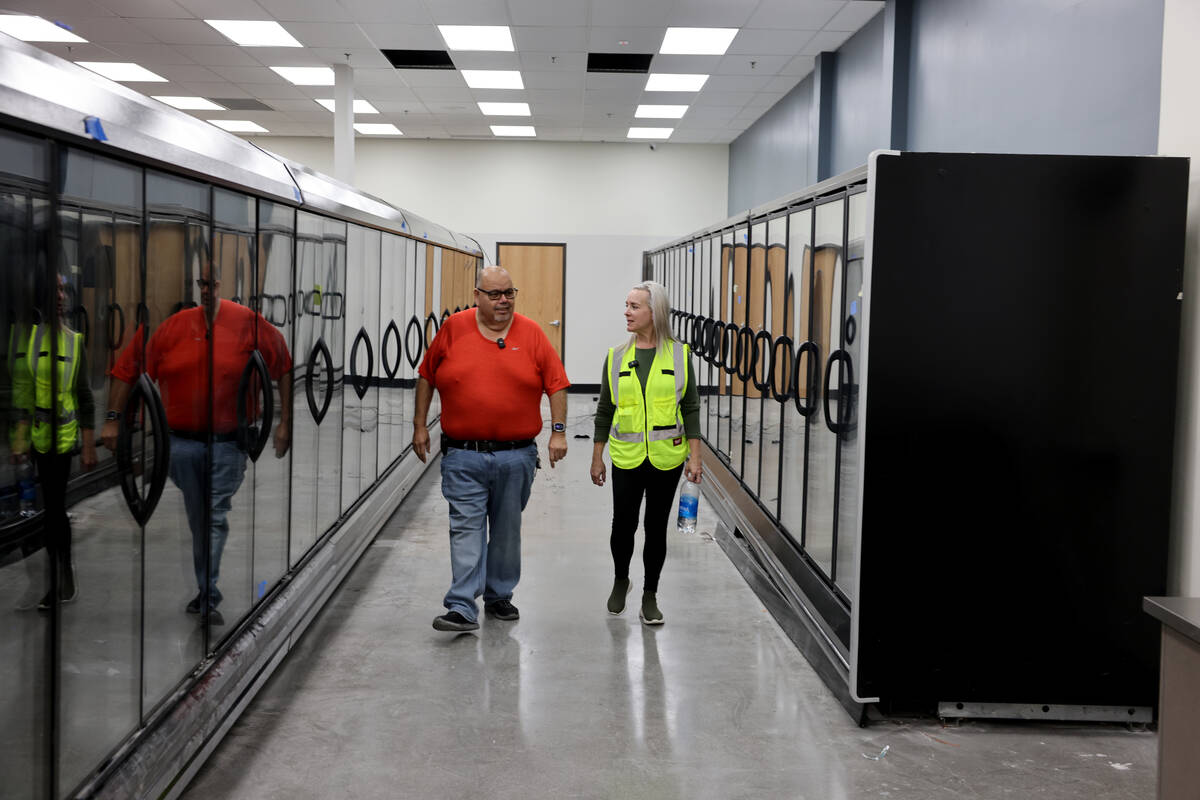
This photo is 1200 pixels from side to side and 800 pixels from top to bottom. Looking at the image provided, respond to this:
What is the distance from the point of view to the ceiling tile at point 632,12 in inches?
309

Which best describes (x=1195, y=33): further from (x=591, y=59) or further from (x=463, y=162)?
(x=463, y=162)

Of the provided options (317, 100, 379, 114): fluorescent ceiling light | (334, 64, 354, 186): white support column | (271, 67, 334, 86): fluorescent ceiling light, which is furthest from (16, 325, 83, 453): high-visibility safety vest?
(317, 100, 379, 114): fluorescent ceiling light

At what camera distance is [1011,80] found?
5633mm

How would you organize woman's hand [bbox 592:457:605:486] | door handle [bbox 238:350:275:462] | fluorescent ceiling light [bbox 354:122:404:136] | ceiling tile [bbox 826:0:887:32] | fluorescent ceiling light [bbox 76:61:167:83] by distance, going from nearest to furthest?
door handle [bbox 238:350:275:462] < woman's hand [bbox 592:457:605:486] < ceiling tile [bbox 826:0:887:32] < fluorescent ceiling light [bbox 76:61:167:83] < fluorescent ceiling light [bbox 354:122:404:136]

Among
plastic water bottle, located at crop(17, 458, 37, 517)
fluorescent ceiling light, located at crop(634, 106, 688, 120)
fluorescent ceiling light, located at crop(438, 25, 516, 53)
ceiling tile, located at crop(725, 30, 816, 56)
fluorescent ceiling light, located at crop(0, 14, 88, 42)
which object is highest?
fluorescent ceiling light, located at crop(634, 106, 688, 120)

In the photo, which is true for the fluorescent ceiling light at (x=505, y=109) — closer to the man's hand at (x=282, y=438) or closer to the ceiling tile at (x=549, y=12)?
the ceiling tile at (x=549, y=12)

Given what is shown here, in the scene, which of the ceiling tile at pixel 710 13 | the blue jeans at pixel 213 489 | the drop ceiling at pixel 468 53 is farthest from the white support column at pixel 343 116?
the blue jeans at pixel 213 489

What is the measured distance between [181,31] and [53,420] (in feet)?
25.6

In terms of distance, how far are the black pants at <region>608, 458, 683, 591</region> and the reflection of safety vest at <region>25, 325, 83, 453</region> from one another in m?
2.55

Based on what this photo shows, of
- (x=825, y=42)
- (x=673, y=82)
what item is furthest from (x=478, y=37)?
(x=825, y=42)

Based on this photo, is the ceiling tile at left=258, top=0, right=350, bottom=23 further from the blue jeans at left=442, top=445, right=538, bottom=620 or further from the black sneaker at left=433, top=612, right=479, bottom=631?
the black sneaker at left=433, top=612, right=479, bottom=631

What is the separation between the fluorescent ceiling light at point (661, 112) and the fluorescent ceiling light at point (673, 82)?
1067mm

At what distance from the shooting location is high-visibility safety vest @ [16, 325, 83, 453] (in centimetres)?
202

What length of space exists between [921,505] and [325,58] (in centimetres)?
810
